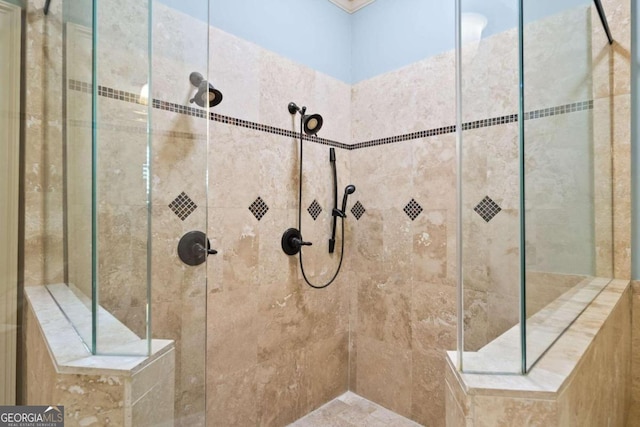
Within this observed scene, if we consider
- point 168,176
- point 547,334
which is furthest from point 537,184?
point 168,176

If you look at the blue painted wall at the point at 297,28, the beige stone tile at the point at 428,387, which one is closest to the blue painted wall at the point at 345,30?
the blue painted wall at the point at 297,28

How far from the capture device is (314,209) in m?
2.08

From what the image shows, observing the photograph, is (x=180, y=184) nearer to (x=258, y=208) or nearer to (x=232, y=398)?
(x=258, y=208)

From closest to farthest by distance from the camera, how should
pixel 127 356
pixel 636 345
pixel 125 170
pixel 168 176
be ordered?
pixel 127 356, pixel 125 170, pixel 168 176, pixel 636 345

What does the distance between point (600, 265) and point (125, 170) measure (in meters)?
1.84

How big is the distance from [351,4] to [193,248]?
2113mm

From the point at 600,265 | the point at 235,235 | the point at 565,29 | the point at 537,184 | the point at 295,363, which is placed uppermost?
the point at 565,29

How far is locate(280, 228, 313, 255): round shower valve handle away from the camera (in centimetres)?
192

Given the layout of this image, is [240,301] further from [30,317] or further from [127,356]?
[127,356]

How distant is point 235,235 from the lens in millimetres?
1701

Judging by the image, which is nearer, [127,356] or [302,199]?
[127,356]

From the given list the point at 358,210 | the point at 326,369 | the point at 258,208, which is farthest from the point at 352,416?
the point at 258,208

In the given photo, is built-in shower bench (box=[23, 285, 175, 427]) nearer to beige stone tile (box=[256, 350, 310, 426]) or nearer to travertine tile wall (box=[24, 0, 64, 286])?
travertine tile wall (box=[24, 0, 64, 286])

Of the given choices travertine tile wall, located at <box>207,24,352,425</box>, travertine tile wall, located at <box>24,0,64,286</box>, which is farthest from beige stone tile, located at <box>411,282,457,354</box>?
travertine tile wall, located at <box>24,0,64,286</box>
